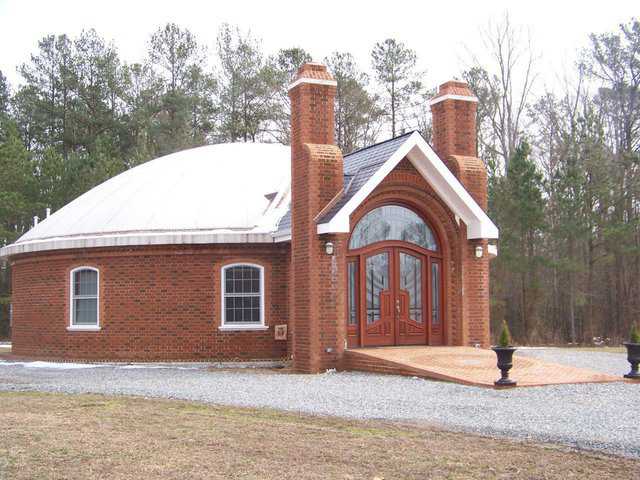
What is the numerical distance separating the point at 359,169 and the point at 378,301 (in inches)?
111

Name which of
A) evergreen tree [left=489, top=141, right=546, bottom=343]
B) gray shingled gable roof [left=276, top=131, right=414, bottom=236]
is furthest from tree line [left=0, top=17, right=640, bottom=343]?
gray shingled gable roof [left=276, top=131, right=414, bottom=236]

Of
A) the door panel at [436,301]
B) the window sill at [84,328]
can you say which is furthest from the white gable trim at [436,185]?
the window sill at [84,328]

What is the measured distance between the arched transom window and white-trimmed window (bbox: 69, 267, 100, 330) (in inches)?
265

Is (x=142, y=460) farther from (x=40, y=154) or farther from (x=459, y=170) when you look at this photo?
(x=40, y=154)

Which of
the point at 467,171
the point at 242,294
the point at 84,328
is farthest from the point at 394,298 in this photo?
the point at 84,328

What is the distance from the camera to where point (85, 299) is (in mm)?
19828

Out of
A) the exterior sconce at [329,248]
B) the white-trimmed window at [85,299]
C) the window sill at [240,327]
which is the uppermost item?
the exterior sconce at [329,248]

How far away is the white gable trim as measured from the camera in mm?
15910

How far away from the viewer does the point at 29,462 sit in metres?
7.43

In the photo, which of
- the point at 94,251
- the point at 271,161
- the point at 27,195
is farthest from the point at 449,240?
the point at 27,195

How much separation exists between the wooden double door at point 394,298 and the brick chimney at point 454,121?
274cm

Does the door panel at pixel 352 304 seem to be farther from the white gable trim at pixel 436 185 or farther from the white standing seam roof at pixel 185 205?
the white standing seam roof at pixel 185 205

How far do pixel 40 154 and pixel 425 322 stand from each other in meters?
32.4

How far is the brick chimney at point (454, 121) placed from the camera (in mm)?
18516
